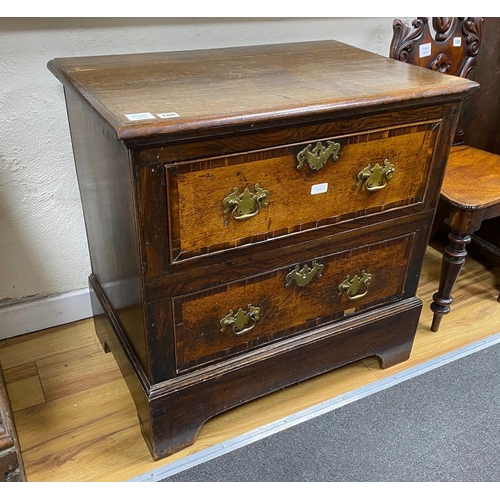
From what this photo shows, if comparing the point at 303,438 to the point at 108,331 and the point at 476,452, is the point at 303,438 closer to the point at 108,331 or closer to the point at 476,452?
the point at 476,452

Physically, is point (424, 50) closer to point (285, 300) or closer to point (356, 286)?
point (356, 286)

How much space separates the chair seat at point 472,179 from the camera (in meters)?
1.43

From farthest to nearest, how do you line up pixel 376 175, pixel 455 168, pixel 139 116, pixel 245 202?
pixel 455 168 → pixel 376 175 → pixel 245 202 → pixel 139 116

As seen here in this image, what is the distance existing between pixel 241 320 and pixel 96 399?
0.49 meters

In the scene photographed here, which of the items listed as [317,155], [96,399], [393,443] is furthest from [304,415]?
[317,155]

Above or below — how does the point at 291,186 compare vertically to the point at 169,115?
below

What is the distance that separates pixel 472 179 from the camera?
5.10 ft

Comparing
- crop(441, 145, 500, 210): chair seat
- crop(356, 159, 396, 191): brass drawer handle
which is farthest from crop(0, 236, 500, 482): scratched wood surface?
crop(356, 159, 396, 191): brass drawer handle

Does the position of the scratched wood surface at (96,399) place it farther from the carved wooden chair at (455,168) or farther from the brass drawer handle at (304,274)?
the brass drawer handle at (304,274)

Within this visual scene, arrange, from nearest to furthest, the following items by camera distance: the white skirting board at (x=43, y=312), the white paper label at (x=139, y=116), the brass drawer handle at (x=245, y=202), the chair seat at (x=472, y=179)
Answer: the white paper label at (x=139, y=116) → the brass drawer handle at (x=245, y=202) → the chair seat at (x=472, y=179) → the white skirting board at (x=43, y=312)

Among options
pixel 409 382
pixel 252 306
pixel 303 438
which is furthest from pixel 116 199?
pixel 409 382

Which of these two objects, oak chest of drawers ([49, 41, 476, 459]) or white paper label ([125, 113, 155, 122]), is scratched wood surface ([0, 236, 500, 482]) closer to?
oak chest of drawers ([49, 41, 476, 459])

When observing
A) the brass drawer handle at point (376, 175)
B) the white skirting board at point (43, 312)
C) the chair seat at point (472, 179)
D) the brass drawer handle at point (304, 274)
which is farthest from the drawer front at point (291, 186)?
the white skirting board at point (43, 312)

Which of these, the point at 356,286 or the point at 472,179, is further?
the point at 472,179
